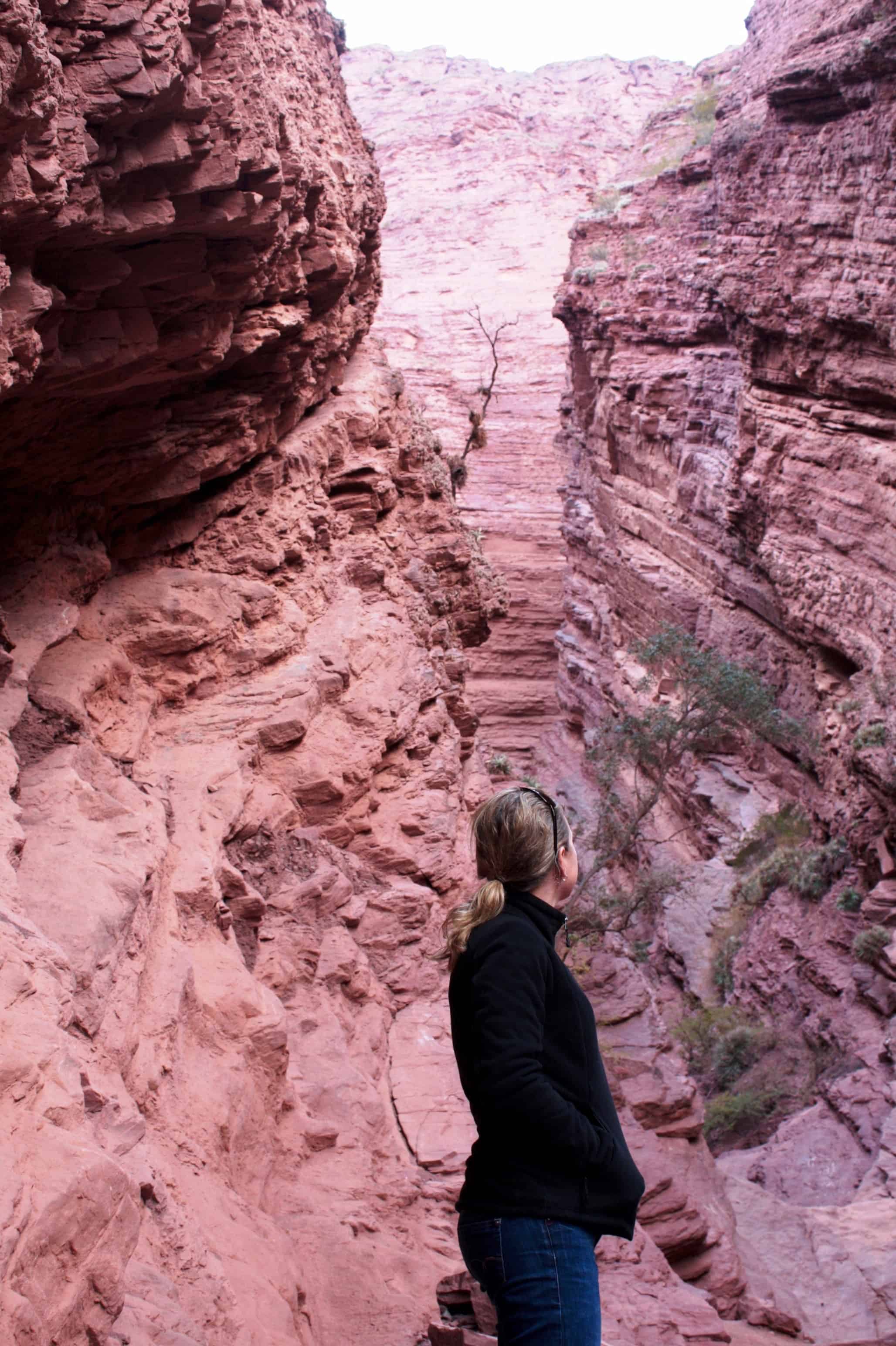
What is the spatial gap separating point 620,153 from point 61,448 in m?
54.2

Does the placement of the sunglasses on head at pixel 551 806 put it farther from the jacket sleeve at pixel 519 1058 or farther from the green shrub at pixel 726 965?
the green shrub at pixel 726 965

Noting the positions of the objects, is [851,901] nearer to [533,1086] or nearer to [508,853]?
[508,853]

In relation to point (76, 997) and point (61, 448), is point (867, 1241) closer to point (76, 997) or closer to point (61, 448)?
point (76, 997)

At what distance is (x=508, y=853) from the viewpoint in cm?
243

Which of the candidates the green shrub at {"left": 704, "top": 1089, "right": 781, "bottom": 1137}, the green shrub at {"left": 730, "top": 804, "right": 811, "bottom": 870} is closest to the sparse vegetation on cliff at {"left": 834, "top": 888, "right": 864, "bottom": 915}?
the green shrub at {"left": 730, "top": 804, "right": 811, "bottom": 870}

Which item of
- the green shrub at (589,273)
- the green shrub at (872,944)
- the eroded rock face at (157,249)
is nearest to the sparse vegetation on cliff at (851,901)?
the green shrub at (872,944)

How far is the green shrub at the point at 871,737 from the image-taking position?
13.2m

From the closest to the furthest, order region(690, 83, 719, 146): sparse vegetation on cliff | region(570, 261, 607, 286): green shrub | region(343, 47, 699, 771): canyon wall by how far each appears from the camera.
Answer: region(690, 83, 719, 146): sparse vegetation on cliff, region(570, 261, 607, 286): green shrub, region(343, 47, 699, 771): canyon wall

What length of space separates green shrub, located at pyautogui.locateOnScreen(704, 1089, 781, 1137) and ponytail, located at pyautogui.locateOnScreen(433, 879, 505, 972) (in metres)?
11.1

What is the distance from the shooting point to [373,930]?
6172 millimetres

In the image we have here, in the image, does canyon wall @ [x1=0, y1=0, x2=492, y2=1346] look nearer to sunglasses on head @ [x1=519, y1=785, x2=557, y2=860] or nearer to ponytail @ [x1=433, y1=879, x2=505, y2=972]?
ponytail @ [x1=433, y1=879, x2=505, y2=972]

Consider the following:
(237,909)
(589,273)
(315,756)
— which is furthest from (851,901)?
(589,273)

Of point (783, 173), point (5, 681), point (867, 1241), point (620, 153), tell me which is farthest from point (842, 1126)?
point (620, 153)

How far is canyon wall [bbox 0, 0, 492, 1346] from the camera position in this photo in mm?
2857
